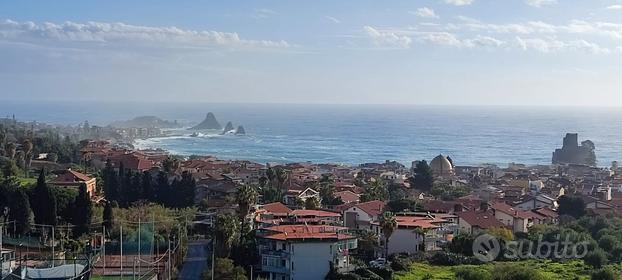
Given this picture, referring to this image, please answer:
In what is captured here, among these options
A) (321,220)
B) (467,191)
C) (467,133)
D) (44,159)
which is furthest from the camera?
(467,133)

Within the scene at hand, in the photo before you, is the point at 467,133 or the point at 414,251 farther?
the point at 467,133

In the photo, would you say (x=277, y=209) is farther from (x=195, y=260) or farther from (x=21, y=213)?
(x=21, y=213)

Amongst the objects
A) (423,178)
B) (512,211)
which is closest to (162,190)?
(512,211)

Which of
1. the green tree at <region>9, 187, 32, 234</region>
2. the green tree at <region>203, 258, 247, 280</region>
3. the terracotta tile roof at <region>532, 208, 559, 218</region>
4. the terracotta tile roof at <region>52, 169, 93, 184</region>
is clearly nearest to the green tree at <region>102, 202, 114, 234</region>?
the green tree at <region>9, 187, 32, 234</region>

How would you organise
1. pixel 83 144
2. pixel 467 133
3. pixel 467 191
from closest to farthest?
pixel 467 191 → pixel 83 144 → pixel 467 133

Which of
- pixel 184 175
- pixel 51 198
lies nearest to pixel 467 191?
pixel 184 175

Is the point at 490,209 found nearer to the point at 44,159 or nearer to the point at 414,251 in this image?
the point at 414,251

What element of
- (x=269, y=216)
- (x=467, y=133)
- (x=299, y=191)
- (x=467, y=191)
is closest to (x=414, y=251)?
(x=269, y=216)

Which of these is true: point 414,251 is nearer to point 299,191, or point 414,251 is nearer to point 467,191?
point 299,191

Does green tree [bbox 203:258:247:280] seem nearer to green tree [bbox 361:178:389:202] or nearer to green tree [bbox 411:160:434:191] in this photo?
green tree [bbox 361:178:389:202]
